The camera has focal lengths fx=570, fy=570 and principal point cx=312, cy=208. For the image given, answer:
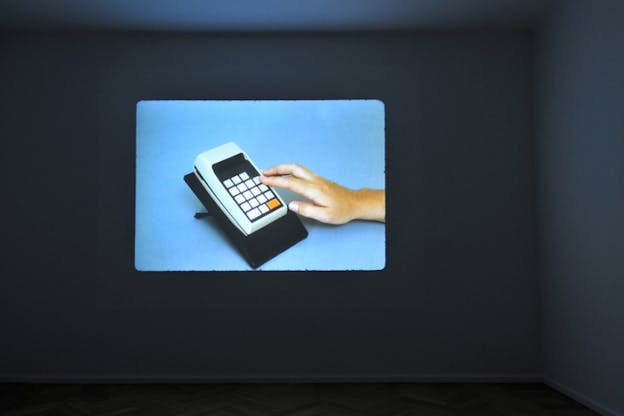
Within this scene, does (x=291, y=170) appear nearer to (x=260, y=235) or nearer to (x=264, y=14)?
(x=260, y=235)

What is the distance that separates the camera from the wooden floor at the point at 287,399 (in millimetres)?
2781

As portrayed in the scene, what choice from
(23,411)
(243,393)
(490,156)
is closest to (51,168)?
(23,411)

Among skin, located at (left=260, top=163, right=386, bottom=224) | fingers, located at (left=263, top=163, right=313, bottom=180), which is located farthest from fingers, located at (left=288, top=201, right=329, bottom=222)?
fingers, located at (left=263, top=163, right=313, bottom=180)

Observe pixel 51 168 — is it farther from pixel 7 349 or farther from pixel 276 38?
pixel 276 38


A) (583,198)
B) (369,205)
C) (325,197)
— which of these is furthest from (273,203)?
(583,198)

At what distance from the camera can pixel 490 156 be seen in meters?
3.44

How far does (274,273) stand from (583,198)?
1.73 metres

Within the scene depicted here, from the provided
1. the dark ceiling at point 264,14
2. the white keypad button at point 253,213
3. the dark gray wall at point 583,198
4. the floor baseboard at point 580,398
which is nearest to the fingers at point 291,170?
the white keypad button at point 253,213

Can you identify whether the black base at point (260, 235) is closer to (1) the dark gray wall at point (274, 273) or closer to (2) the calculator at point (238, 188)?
(2) the calculator at point (238, 188)

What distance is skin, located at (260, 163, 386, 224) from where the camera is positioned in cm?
331

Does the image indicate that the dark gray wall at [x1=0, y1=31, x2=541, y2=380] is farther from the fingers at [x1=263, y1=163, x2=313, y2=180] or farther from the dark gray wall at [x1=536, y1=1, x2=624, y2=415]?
the fingers at [x1=263, y1=163, x2=313, y2=180]

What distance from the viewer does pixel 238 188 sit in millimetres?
3207

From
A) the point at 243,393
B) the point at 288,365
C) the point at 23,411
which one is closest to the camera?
the point at 23,411

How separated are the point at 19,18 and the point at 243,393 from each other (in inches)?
97.2
